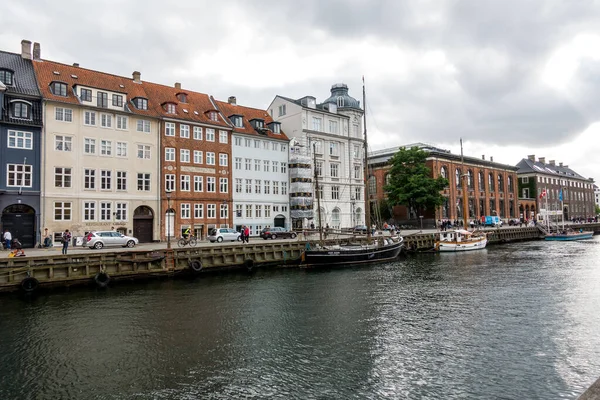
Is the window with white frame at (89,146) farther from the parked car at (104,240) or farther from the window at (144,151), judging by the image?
the parked car at (104,240)

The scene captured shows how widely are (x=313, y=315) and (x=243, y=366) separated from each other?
679cm

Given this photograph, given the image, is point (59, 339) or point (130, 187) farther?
point (130, 187)

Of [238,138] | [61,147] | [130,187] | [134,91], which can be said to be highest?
[134,91]

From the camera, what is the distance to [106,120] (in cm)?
4341

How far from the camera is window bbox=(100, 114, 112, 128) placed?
43156 millimetres

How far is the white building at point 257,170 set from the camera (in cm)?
5384

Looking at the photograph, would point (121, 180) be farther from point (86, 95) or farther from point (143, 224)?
point (86, 95)

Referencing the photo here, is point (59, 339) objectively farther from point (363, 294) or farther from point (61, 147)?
point (61, 147)

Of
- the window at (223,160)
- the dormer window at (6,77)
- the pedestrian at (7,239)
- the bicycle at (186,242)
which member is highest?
the dormer window at (6,77)

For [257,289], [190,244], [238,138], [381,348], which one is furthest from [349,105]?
[381,348]

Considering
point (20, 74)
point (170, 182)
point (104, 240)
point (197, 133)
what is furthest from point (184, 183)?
point (20, 74)

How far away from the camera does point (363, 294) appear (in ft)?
80.5

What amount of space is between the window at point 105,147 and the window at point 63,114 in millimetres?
3606

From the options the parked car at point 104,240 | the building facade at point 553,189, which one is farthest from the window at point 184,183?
the building facade at point 553,189
